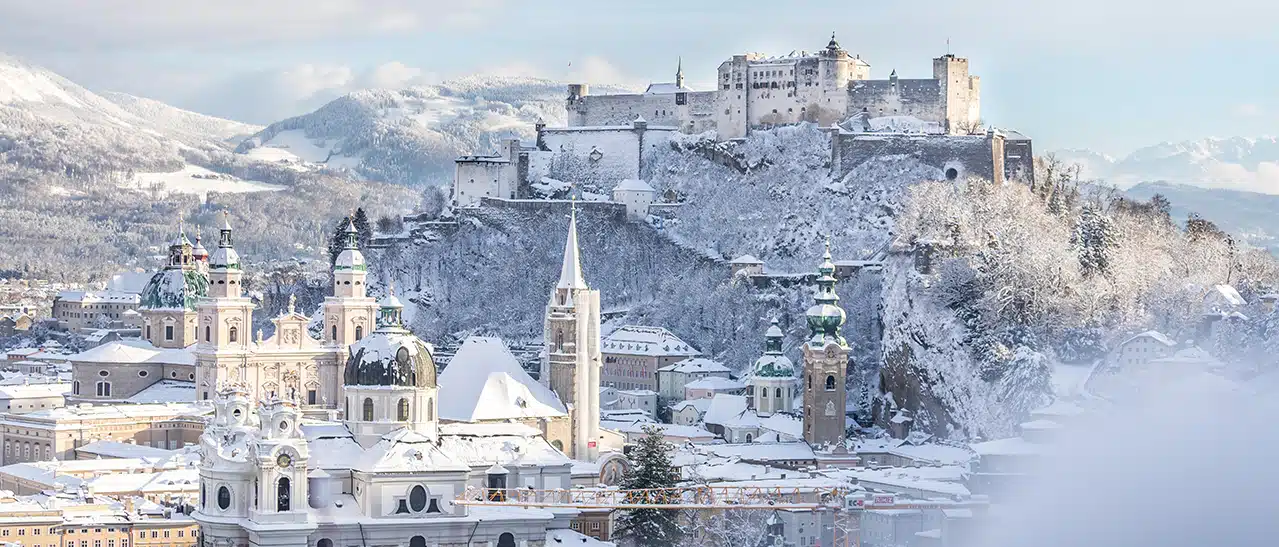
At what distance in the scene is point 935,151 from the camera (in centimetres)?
13150

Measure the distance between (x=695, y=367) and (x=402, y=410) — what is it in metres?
47.0

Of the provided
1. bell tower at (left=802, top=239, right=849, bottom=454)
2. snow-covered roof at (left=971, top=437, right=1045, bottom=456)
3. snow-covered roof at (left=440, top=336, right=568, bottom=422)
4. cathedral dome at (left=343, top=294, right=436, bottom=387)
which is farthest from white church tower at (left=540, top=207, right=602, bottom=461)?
snow-covered roof at (left=971, top=437, right=1045, bottom=456)

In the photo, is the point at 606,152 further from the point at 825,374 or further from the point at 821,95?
the point at 825,374

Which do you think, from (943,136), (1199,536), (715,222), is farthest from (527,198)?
(1199,536)

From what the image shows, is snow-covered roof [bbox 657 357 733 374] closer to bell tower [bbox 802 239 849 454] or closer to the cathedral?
bell tower [bbox 802 239 849 454]

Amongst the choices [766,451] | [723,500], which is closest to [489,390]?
[723,500]

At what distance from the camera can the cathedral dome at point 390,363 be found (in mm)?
83562

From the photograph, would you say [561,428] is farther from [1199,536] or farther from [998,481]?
[1199,536]

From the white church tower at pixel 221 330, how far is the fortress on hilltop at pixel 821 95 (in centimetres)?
3372

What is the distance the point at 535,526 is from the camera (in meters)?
82.7

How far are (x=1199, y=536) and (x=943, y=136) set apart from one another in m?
88.3

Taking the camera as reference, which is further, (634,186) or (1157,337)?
(634,186)

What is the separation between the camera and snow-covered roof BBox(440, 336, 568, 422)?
94188mm

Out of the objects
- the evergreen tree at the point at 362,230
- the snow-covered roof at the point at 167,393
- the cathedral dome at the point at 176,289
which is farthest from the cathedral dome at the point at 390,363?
the evergreen tree at the point at 362,230
